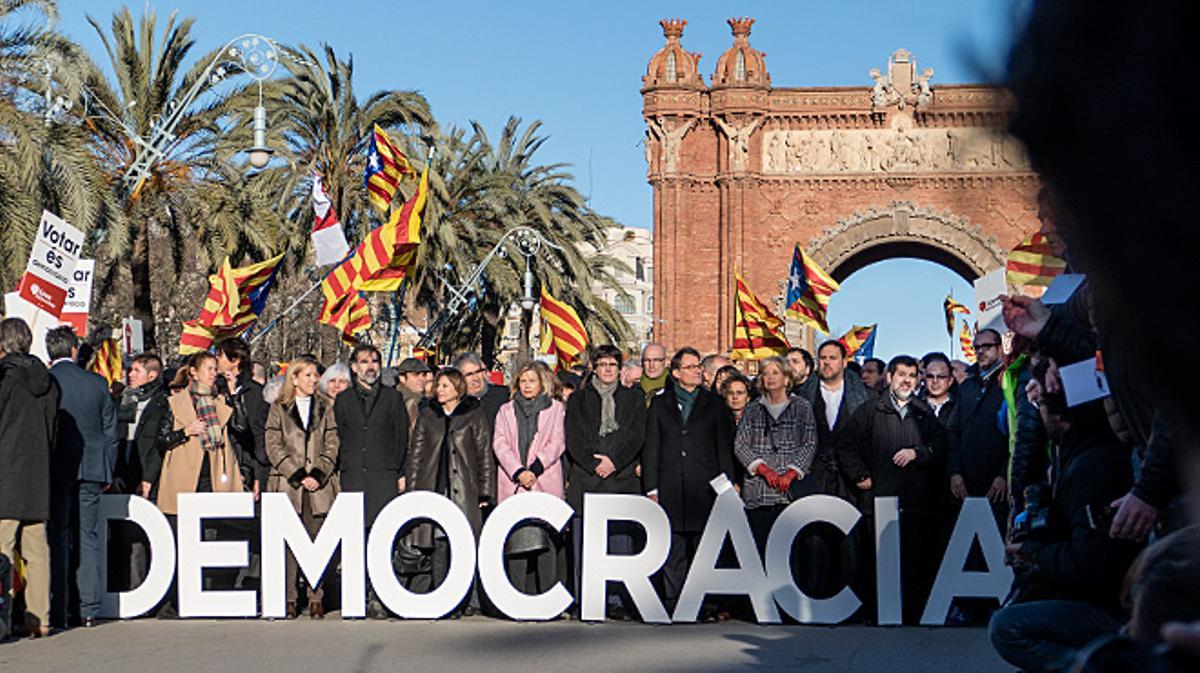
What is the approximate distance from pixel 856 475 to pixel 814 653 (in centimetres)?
236

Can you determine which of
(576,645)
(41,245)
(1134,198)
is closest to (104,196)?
(41,245)

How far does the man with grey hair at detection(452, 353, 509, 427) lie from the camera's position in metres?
14.0

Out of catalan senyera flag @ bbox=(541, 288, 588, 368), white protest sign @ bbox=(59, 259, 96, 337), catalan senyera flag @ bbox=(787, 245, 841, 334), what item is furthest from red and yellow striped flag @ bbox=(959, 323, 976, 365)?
white protest sign @ bbox=(59, 259, 96, 337)

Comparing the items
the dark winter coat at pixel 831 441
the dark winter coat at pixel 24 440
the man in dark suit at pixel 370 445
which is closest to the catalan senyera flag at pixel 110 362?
the man in dark suit at pixel 370 445

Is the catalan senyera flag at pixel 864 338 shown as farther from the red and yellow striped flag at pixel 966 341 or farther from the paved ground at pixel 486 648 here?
the paved ground at pixel 486 648

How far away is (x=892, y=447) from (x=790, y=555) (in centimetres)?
120

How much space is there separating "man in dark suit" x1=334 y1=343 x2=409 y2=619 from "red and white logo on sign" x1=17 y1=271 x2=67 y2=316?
420 cm

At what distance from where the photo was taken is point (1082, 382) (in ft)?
20.0

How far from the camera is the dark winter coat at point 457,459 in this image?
12.4 metres

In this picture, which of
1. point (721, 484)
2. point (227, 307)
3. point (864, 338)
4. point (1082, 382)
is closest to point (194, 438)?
point (721, 484)

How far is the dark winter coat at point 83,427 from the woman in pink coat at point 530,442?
2995 millimetres

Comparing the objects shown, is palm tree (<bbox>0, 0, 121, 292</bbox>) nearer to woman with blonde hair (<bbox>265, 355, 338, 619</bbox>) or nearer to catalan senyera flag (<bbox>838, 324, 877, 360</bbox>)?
woman with blonde hair (<bbox>265, 355, 338, 619</bbox>)

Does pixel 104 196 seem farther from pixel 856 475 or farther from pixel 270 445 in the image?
pixel 856 475

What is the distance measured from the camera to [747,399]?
519 inches
